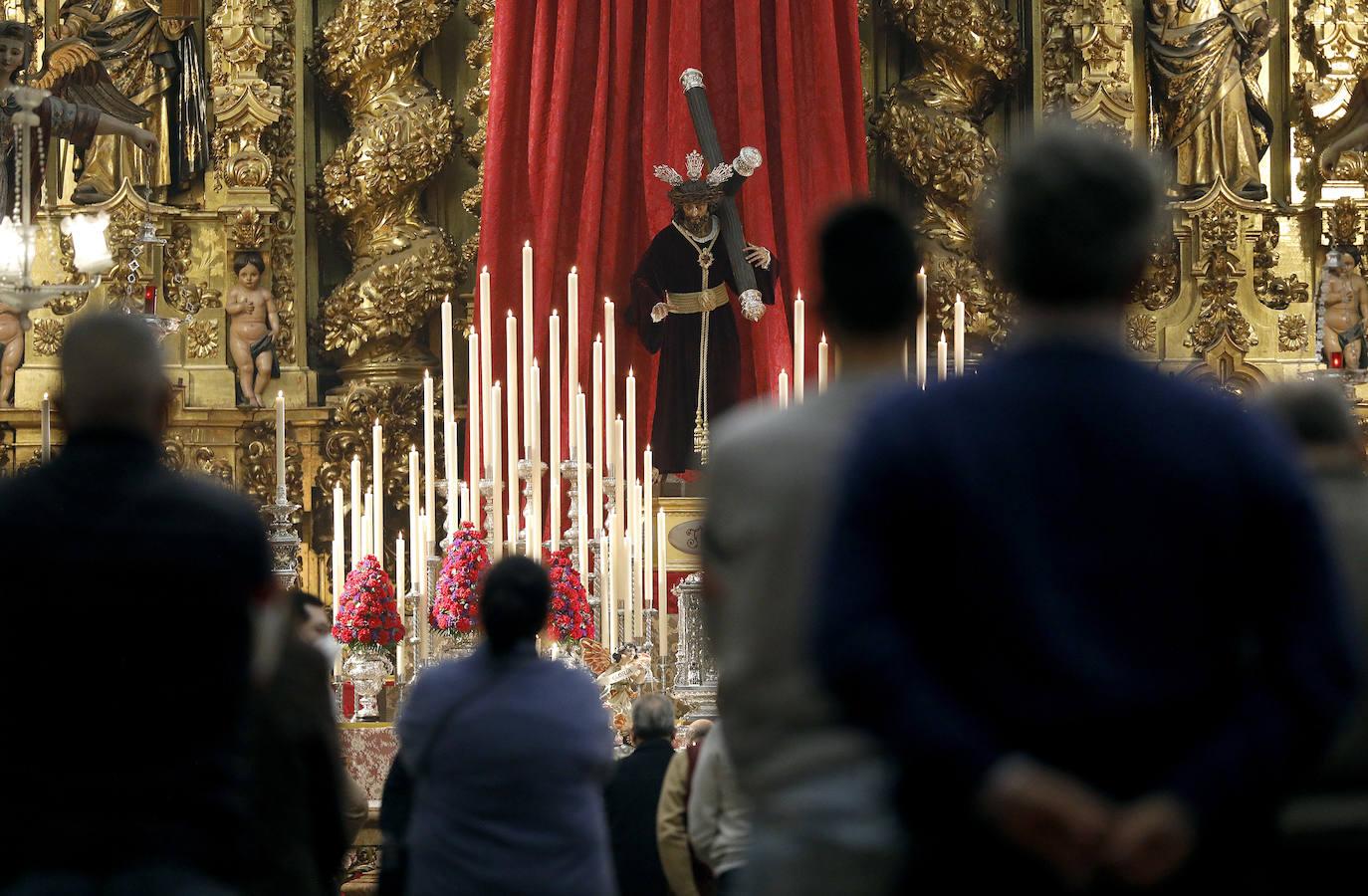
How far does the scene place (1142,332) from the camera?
39.1 feet

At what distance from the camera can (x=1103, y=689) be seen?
6.67 ft

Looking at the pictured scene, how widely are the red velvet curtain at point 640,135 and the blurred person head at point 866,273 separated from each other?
28.8 ft

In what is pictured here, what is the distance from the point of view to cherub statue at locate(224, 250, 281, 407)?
1179 cm

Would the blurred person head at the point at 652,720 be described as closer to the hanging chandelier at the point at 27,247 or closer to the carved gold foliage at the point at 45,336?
the hanging chandelier at the point at 27,247

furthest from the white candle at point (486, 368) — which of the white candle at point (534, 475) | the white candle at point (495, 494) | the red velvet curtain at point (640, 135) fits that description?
the red velvet curtain at point (640, 135)

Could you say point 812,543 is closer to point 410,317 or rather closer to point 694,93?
point 694,93

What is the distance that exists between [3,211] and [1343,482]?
28.8 feet

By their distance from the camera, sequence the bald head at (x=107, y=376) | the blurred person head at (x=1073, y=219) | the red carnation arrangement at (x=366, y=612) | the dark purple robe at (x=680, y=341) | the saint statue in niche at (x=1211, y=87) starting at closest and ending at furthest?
the blurred person head at (x=1073, y=219), the bald head at (x=107, y=376), the red carnation arrangement at (x=366, y=612), the dark purple robe at (x=680, y=341), the saint statue in niche at (x=1211, y=87)

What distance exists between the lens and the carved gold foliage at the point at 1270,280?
12.0 meters

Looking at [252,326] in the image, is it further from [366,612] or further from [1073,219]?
[1073,219]

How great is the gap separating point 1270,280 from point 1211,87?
1064mm

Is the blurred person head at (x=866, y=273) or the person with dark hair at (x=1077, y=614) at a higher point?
the blurred person head at (x=866, y=273)

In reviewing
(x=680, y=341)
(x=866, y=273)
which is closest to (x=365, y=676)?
(x=680, y=341)

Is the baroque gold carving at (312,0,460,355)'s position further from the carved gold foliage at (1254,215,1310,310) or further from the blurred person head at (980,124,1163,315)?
the blurred person head at (980,124,1163,315)
